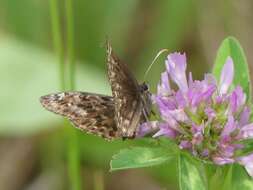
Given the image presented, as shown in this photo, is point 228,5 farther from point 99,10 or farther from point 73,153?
point 73,153

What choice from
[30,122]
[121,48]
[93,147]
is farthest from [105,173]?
[121,48]

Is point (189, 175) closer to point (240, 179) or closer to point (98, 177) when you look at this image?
point (240, 179)

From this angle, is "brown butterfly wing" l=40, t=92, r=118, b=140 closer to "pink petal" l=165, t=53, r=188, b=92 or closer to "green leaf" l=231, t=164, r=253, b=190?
"pink petal" l=165, t=53, r=188, b=92

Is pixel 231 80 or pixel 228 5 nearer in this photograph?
pixel 231 80

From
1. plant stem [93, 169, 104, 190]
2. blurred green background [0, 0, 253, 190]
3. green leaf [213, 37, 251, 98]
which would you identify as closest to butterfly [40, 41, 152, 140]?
green leaf [213, 37, 251, 98]

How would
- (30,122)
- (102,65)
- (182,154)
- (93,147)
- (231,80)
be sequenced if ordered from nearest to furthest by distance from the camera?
(182,154) → (231,80) → (30,122) → (93,147) → (102,65)

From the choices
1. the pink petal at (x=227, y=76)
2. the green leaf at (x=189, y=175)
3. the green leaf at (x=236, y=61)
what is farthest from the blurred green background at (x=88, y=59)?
the green leaf at (x=189, y=175)

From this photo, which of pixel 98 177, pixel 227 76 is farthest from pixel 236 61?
pixel 98 177

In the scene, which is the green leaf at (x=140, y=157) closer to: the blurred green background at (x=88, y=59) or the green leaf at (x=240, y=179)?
the green leaf at (x=240, y=179)
